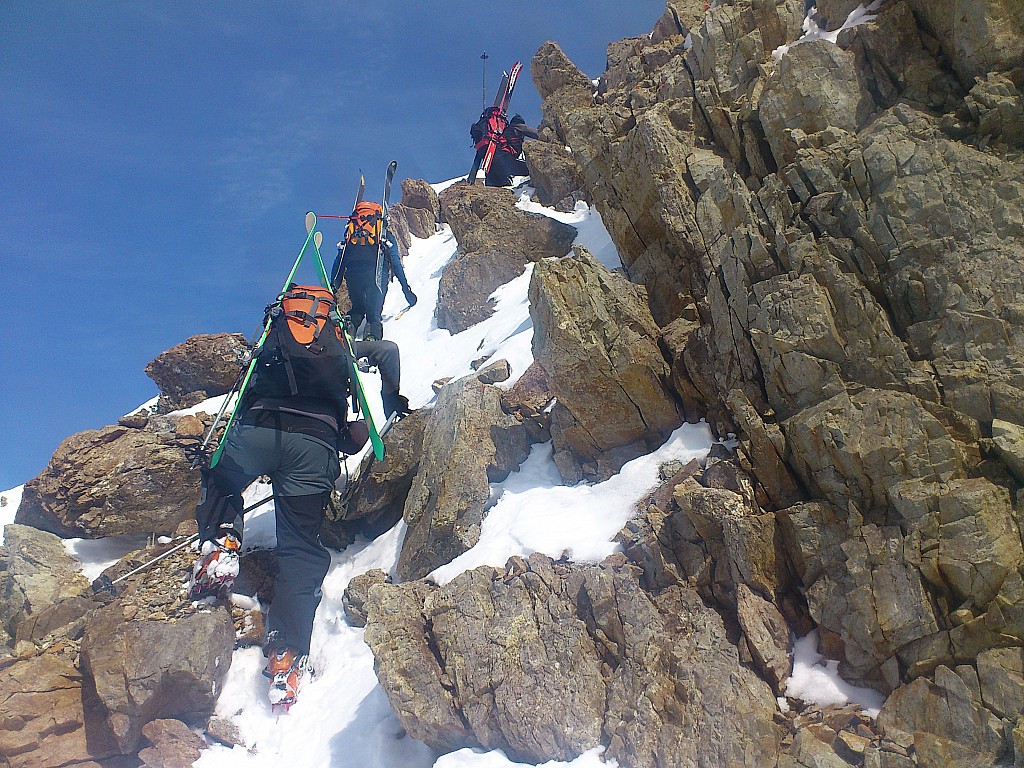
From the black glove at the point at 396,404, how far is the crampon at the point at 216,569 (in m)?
3.33

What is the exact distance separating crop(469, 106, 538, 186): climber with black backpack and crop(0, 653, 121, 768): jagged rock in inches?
947

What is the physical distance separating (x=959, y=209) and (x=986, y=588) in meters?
3.80

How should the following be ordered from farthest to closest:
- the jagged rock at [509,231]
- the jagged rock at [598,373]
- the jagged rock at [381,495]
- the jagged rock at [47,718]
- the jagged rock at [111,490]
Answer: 1. the jagged rock at [509,231]
2. the jagged rock at [381,495]
3. the jagged rock at [111,490]
4. the jagged rock at [598,373]
5. the jagged rock at [47,718]

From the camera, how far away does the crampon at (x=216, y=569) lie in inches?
316

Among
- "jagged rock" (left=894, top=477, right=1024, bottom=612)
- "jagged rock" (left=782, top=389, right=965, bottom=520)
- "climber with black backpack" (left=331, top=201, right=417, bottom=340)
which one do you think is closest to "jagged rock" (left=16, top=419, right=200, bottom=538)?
"climber with black backpack" (left=331, top=201, right=417, bottom=340)

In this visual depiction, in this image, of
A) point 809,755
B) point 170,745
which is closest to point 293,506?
point 170,745

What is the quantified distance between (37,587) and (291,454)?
4039 mm

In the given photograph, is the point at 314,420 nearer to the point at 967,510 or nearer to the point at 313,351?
the point at 313,351

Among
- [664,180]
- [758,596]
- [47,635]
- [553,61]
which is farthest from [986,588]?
[553,61]

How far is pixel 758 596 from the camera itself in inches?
215

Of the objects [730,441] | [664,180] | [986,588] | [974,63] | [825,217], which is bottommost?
[986,588]

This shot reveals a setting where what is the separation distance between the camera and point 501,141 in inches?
1057

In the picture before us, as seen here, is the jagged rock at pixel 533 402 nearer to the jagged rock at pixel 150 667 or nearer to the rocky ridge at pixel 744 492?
the rocky ridge at pixel 744 492

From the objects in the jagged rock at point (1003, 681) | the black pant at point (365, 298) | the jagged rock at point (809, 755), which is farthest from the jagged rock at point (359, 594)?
the black pant at point (365, 298)
